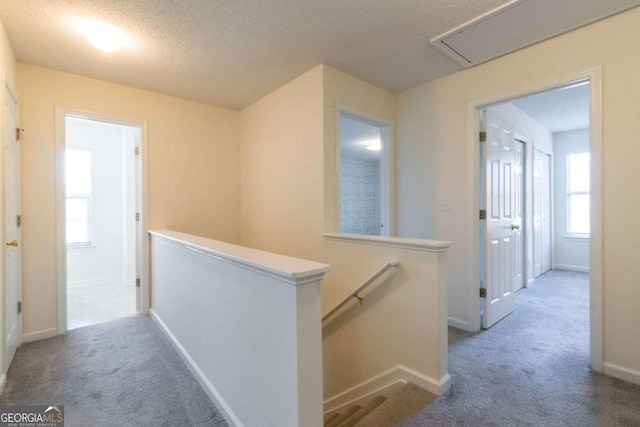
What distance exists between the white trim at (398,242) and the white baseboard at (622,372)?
4.80 feet

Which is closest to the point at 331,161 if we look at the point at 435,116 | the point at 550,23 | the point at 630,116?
the point at 435,116

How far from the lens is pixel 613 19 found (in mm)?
1916

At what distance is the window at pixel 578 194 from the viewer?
5016 mm

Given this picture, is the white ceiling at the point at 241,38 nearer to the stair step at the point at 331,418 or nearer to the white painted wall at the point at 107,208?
the white painted wall at the point at 107,208

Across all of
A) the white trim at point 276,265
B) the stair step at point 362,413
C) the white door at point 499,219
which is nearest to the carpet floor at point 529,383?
the white door at point 499,219

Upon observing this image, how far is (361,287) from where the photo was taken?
2.14m

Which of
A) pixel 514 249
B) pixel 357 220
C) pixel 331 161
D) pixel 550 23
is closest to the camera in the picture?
pixel 550 23

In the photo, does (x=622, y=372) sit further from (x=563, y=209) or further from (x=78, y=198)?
(x=78, y=198)

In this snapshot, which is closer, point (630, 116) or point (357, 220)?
point (630, 116)

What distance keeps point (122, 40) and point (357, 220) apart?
528 centimetres

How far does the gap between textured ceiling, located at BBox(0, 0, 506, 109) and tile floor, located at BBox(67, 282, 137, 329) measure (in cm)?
257

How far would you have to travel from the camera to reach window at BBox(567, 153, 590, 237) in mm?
5016

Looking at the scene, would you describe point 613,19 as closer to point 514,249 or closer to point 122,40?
point 514,249

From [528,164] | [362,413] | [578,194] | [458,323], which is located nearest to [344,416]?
[362,413]
